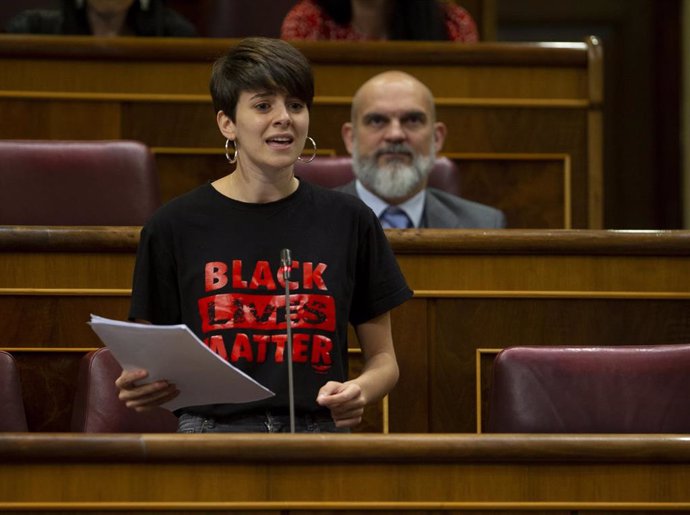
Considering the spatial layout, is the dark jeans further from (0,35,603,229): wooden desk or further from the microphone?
(0,35,603,229): wooden desk

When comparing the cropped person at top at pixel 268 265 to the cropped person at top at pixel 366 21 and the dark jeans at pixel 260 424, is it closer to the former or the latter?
the dark jeans at pixel 260 424

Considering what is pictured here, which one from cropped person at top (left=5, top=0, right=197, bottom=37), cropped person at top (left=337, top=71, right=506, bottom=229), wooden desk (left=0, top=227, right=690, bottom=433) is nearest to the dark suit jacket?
cropped person at top (left=337, top=71, right=506, bottom=229)

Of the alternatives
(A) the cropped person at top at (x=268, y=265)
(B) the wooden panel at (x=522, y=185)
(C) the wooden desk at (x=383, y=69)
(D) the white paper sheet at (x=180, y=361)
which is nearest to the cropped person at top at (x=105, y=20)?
(C) the wooden desk at (x=383, y=69)

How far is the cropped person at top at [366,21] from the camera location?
1538 millimetres

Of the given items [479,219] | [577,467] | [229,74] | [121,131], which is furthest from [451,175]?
[577,467]

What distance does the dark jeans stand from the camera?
2.59 feet

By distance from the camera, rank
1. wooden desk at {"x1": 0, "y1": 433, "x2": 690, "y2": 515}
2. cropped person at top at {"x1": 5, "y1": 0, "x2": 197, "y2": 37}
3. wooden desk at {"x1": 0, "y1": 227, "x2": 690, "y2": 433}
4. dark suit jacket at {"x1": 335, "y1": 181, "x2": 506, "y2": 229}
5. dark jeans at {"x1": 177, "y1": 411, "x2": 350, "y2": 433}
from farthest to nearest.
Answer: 1. cropped person at top at {"x1": 5, "y1": 0, "x2": 197, "y2": 37}
2. dark suit jacket at {"x1": 335, "y1": 181, "x2": 506, "y2": 229}
3. wooden desk at {"x1": 0, "y1": 227, "x2": 690, "y2": 433}
4. dark jeans at {"x1": 177, "y1": 411, "x2": 350, "y2": 433}
5. wooden desk at {"x1": 0, "y1": 433, "x2": 690, "y2": 515}

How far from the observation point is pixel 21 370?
1.00 metres

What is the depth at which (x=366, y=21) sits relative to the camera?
1.55 meters

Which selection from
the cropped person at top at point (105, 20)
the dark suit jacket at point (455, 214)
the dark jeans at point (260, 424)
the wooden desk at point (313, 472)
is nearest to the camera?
the wooden desk at point (313, 472)

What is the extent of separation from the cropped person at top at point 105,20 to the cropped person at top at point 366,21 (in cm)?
13

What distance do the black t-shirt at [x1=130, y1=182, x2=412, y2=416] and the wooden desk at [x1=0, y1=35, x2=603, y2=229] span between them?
596mm

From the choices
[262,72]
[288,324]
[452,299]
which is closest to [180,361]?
[288,324]

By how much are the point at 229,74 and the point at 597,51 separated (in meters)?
Answer: 0.72
